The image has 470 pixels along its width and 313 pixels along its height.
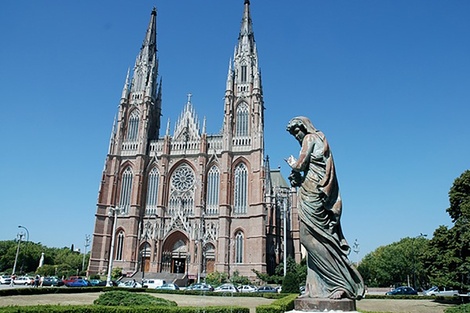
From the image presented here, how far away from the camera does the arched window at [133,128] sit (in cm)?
5481

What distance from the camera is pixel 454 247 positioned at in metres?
25.4

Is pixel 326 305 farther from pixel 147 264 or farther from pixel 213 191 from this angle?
pixel 147 264

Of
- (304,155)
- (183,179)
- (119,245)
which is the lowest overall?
(304,155)

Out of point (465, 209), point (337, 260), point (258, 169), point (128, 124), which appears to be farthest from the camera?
point (128, 124)

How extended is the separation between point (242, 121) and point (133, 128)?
16.6 metres

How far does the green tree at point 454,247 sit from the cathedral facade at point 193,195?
70.6 ft

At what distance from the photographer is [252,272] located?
44.6 m

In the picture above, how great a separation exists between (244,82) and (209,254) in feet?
82.4

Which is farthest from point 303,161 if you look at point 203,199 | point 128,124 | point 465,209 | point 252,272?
point 128,124

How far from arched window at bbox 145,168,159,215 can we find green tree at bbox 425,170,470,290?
116 ft

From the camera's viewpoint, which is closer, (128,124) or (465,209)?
(465,209)

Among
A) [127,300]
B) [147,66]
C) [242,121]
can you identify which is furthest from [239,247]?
[127,300]

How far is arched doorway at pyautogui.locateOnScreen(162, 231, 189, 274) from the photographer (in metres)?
48.6

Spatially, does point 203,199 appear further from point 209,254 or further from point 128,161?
point 128,161
